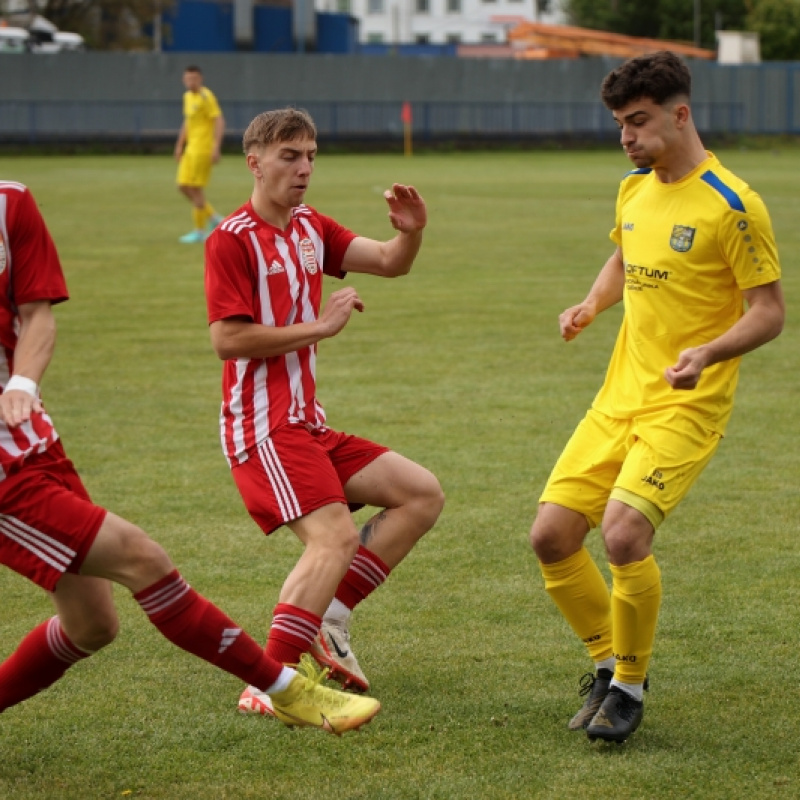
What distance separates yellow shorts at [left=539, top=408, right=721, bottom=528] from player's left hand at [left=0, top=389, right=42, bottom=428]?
1.83 metres

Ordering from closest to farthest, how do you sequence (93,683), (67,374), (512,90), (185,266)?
(93,683) < (67,374) < (185,266) < (512,90)

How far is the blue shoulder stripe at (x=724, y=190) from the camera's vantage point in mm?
4398

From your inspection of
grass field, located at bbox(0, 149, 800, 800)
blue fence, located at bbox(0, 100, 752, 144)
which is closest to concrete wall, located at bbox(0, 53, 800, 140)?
blue fence, located at bbox(0, 100, 752, 144)

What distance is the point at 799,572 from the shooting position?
6.17m

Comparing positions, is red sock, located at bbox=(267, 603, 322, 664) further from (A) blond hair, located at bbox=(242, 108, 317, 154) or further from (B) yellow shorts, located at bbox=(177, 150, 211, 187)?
(B) yellow shorts, located at bbox=(177, 150, 211, 187)

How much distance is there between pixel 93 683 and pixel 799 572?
319 centimetres

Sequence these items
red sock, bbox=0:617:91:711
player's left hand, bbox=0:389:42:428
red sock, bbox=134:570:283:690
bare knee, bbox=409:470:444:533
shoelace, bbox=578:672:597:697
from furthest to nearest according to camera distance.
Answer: bare knee, bbox=409:470:444:533 < shoelace, bbox=578:672:597:697 < red sock, bbox=0:617:91:711 < red sock, bbox=134:570:283:690 < player's left hand, bbox=0:389:42:428

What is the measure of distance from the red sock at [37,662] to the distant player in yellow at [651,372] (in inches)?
63.5

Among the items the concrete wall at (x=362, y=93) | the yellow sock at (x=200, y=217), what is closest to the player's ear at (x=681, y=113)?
the yellow sock at (x=200, y=217)

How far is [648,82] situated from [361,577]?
2069 mm

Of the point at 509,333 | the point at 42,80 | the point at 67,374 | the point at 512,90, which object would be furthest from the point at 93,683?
the point at 512,90

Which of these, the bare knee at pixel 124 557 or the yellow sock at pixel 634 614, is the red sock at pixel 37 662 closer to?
the bare knee at pixel 124 557

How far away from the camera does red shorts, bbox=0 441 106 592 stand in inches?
147

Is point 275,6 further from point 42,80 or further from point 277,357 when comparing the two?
point 277,357
